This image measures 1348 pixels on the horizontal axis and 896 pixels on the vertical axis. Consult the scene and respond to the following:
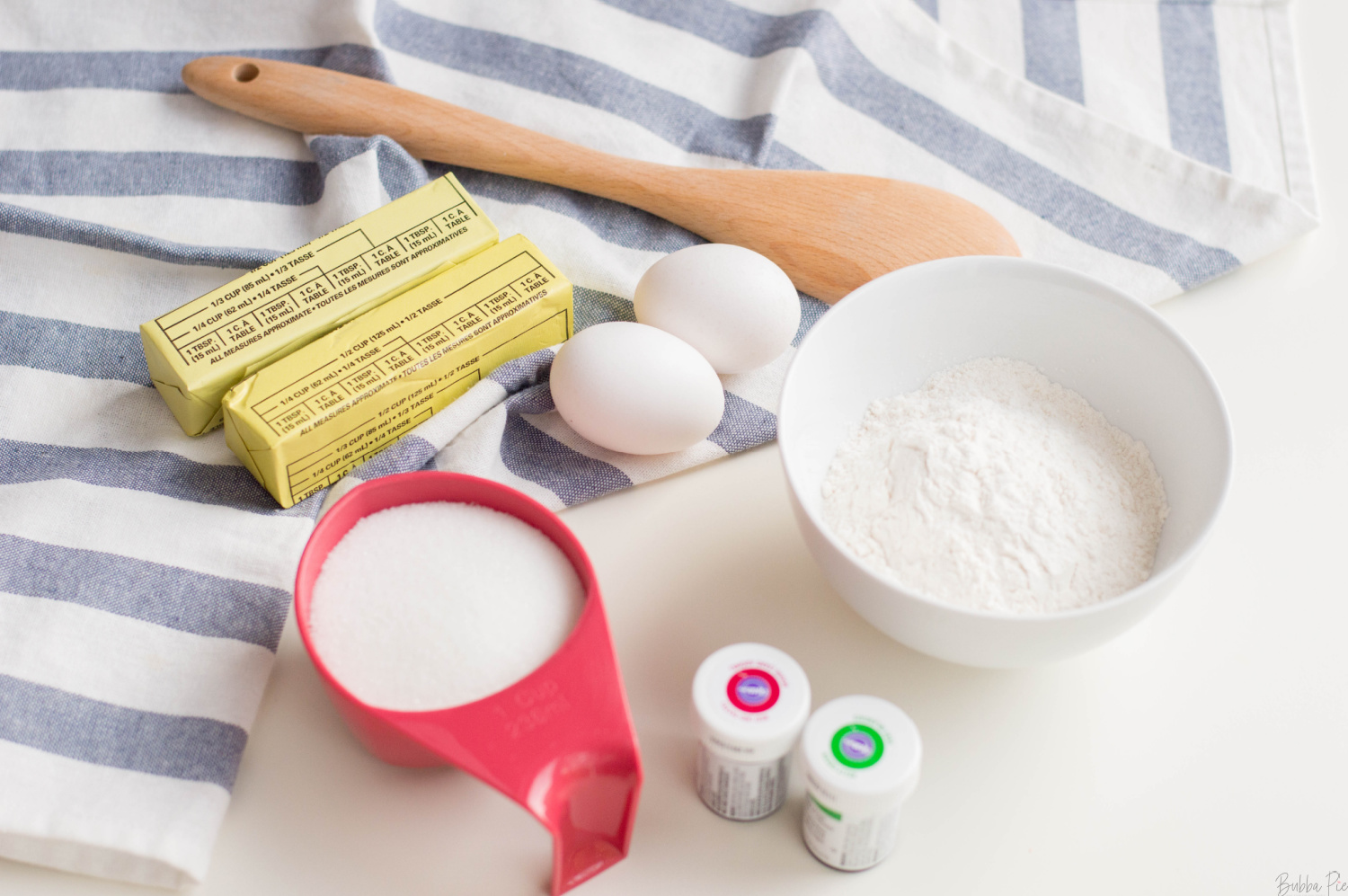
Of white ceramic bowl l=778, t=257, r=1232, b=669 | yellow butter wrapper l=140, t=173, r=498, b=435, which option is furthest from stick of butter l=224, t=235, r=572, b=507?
white ceramic bowl l=778, t=257, r=1232, b=669

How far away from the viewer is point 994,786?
2.38 feet

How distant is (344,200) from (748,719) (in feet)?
2.15

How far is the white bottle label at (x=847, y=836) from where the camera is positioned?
64cm

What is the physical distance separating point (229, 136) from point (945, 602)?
34.5 inches

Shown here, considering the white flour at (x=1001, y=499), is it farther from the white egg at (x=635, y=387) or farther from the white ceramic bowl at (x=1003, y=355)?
the white egg at (x=635, y=387)

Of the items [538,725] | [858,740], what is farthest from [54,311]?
[858,740]

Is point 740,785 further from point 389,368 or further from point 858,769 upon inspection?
point 389,368

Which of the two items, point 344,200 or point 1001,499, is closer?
point 1001,499

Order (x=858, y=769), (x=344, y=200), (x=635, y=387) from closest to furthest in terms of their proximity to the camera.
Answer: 1. (x=858, y=769)
2. (x=635, y=387)
3. (x=344, y=200)

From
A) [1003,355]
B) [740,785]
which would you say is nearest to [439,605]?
[740,785]

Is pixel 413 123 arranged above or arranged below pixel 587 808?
above

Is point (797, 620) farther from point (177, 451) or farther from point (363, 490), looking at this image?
point (177, 451)

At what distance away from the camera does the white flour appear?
27.5 inches

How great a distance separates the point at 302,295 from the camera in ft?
2.86
